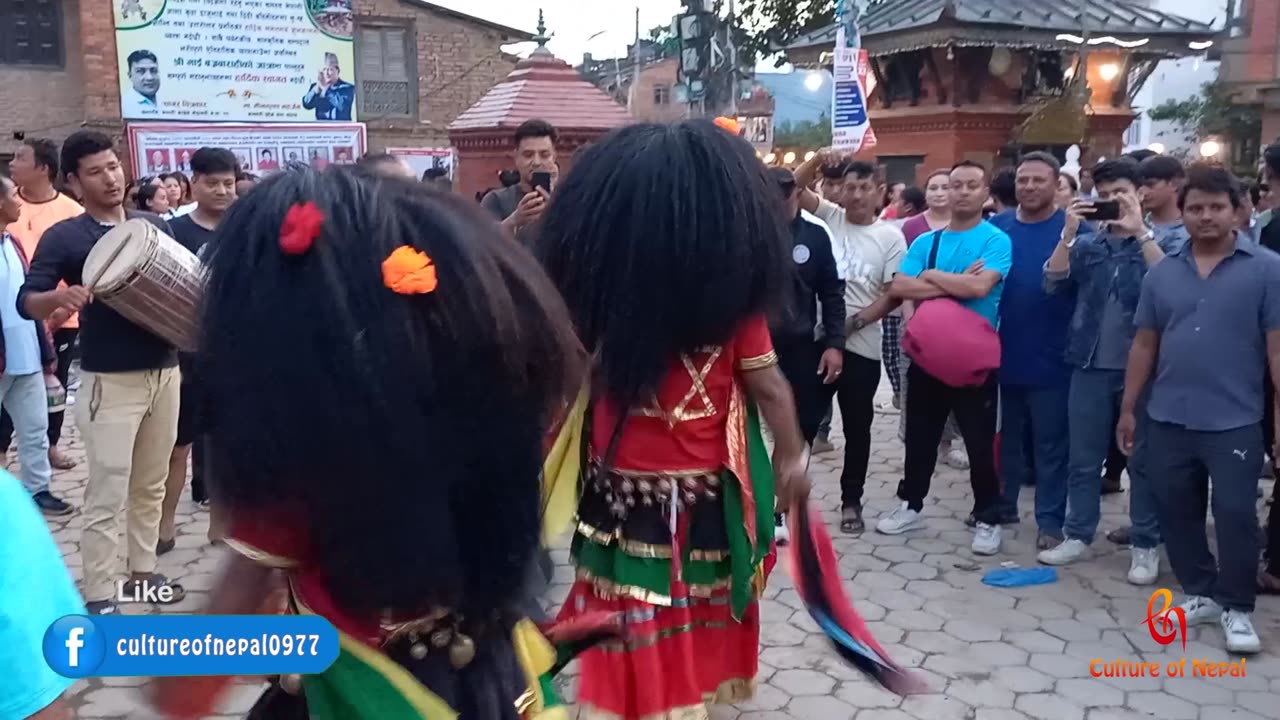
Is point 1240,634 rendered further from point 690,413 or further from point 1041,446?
point 690,413

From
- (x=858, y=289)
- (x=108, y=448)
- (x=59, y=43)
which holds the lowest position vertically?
(x=108, y=448)

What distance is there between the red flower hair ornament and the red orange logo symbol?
3.88 meters

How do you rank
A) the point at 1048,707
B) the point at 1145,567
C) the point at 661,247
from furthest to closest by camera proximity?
the point at 1145,567 < the point at 1048,707 < the point at 661,247

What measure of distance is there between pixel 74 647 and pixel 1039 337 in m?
4.43

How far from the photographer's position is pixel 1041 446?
499 cm

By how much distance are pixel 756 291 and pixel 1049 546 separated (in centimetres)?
299

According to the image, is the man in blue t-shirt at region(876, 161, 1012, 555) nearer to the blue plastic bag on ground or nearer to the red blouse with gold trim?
the blue plastic bag on ground

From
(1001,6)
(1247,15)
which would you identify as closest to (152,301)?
(1001,6)

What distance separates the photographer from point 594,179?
2770mm

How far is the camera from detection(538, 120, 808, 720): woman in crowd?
270 centimetres

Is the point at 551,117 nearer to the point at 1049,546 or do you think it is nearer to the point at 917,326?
the point at 917,326

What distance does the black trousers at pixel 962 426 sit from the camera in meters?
4.90

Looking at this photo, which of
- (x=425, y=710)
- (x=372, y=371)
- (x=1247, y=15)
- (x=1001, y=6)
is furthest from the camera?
(x=1247, y=15)

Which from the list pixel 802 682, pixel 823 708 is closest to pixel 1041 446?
pixel 802 682
